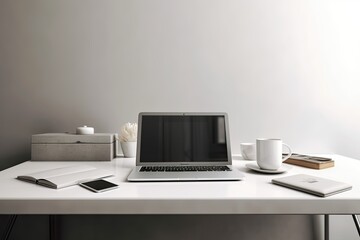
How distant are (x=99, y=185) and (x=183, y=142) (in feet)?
1.26

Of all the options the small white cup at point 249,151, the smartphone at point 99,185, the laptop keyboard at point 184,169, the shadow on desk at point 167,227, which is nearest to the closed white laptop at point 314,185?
the laptop keyboard at point 184,169

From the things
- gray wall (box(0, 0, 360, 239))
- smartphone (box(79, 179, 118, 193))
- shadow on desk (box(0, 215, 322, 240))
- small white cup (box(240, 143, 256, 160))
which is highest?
gray wall (box(0, 0, 360, 239))

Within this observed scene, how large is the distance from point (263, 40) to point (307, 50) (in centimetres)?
24

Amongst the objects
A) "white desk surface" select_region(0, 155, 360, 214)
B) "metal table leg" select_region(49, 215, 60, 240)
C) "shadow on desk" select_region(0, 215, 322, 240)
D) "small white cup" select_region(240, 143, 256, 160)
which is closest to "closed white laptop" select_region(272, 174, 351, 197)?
"white desk surface" select_region(0, 155, 360, 214)

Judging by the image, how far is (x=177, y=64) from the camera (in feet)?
4.46

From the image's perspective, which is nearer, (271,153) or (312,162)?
(271,153)

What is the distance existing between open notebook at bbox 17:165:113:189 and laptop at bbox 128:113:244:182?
0.17 metres

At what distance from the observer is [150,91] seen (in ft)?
4.47

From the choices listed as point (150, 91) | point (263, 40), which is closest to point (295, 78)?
point (263, 40)

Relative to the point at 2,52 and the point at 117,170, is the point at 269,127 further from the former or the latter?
the point at 2,52

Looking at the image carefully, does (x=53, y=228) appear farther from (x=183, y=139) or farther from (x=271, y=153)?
(x=271, y=153)

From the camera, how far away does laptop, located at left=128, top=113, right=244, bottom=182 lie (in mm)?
1020

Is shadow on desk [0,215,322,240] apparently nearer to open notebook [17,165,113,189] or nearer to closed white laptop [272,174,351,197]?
open notebook [17,165,113,189]

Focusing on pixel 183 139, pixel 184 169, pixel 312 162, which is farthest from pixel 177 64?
pixel 312 162
